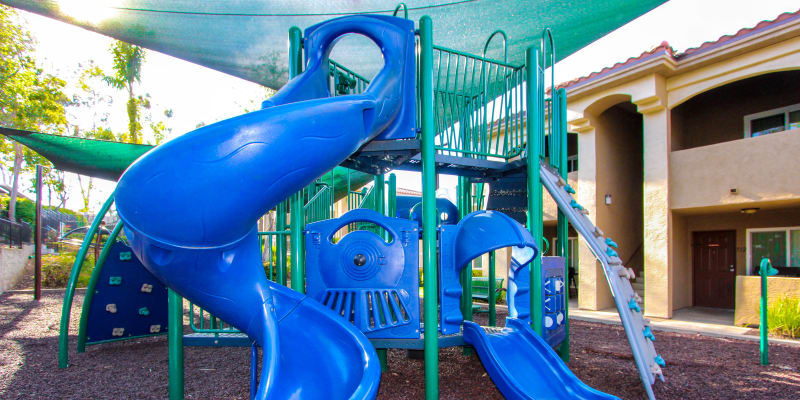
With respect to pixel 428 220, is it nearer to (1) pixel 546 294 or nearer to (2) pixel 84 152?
(1) pixel 546 294

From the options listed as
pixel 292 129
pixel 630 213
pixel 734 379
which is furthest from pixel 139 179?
pixel 630 213

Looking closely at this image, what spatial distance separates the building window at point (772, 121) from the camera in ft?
30.1

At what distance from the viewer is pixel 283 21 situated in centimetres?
597

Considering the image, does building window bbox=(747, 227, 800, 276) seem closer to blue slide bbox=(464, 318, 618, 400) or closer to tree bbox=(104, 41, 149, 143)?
blue slide bbox=(464, 318, 618, 400)

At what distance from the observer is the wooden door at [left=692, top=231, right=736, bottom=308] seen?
1016 centimetres

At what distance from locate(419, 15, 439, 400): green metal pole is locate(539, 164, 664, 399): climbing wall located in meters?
1.36

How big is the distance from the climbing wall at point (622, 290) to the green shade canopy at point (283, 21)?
2.58m

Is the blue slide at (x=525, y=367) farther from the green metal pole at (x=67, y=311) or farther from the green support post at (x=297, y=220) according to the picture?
the green metal pole at (x=67, y=311)

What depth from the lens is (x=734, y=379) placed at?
438cm

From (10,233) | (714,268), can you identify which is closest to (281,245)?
(714,268)

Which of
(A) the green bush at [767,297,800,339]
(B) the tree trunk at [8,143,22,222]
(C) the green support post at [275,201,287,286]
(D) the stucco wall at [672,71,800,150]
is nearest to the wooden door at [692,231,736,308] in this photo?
(D) the stucco wall at [672,71,800,150]

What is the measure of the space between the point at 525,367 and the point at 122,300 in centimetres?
491

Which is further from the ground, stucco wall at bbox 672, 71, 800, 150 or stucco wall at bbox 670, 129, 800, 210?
stucco wall at bbox 672, 71, 800, 150

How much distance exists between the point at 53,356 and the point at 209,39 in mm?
4484
